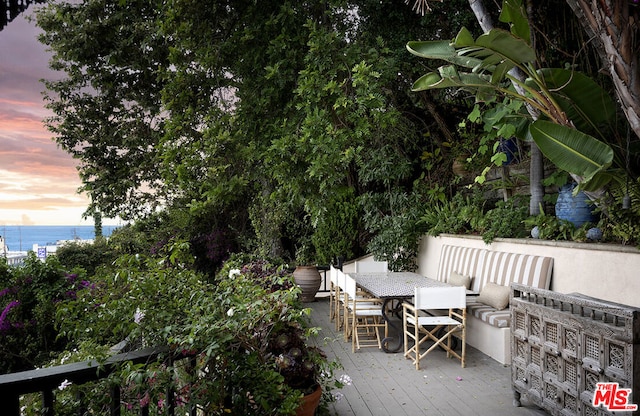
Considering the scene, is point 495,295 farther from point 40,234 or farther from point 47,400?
point 40,234

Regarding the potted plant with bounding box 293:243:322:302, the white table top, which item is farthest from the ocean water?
the white table top

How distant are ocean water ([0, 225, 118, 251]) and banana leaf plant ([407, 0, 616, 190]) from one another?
699cm

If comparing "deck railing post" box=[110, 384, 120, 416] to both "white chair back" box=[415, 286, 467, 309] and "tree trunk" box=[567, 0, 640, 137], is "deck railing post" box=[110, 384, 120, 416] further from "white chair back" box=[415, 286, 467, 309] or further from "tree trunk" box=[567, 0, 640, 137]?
"tree trunk" box=[567, 0, 640, 137]

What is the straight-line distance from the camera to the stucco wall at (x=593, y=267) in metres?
3.79

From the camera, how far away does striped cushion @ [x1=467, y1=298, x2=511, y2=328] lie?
15.3 feet

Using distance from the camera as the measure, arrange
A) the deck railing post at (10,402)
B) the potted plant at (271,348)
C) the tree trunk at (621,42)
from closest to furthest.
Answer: the deck railing post at (10,402), the potted plant at (271,348), the tree trunk at (621,42)

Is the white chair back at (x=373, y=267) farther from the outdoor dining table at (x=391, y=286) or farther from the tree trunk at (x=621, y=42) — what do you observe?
the tree trunk at (x=621, y=42)

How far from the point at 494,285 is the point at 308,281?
13.2 ft

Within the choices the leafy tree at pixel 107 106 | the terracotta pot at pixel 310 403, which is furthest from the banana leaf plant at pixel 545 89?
the leafy tree at pixel 107 106

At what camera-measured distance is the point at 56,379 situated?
4.56 feet

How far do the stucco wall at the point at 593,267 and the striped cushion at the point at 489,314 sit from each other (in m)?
0.61

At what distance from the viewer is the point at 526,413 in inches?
133

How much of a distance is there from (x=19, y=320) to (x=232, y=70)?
188 inches

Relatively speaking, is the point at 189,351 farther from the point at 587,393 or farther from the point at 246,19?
the point at 246,19
